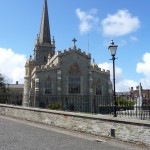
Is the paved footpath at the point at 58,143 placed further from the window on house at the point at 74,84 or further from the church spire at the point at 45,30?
the church spire at the point at 45,30

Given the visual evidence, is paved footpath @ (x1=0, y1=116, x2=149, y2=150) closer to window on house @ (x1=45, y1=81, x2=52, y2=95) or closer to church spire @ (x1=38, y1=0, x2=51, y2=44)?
window on house @ (x1=45, y1=81, x2=52, y2=95)

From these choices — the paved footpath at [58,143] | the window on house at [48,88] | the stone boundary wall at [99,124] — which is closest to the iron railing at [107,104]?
the stone boundary wall at [99,124]

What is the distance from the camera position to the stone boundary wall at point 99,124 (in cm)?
1194

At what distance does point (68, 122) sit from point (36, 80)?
137ft

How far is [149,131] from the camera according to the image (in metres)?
11.5

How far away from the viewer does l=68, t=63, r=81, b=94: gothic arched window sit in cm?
6125

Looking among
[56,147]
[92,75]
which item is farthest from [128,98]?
[92,75]

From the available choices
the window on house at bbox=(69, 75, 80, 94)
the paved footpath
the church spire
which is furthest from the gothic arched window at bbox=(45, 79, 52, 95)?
the paved footpath

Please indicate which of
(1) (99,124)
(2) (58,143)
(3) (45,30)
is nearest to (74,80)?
(3) (45,30)

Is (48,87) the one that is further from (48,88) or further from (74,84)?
(74,84)

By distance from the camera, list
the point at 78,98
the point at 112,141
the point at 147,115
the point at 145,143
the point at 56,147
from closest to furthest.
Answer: the point at 56,147 → the point at 145,143 → the point at 112,141 → the point at 147,115 → the point at 78,98

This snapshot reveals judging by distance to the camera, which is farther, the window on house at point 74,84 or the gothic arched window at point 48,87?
the window on house at point 74,84

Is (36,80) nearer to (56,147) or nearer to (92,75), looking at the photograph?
(92,75)

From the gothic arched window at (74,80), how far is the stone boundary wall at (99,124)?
39.9 meters
